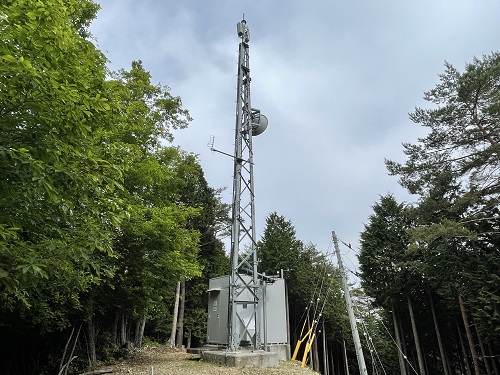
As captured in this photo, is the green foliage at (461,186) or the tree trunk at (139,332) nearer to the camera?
the green foliage at (461,186)

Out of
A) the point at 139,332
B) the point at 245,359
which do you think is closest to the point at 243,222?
the point at 245,359

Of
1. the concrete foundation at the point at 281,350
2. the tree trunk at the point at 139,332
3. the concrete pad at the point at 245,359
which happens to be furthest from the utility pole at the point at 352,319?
the tree trunk at the point at 139,332

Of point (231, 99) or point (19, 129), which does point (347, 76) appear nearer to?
point (231, 99)

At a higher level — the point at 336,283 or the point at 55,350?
the point at 336,283

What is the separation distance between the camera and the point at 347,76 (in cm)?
977

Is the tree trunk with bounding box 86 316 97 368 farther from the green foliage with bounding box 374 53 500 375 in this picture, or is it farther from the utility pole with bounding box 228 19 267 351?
the green foliage with bounding box 374 53 500 375

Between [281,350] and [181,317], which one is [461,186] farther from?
[181,317]

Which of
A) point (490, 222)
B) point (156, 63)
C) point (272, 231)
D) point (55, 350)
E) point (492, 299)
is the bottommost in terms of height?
point (55, 350)

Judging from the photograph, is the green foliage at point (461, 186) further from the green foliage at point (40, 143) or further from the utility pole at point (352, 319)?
the green foliage at point (40, 143)

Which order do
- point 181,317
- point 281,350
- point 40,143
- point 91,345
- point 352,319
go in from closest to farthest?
point 40,143
point 352,319
point 91,345
point 281,350
point 181,317

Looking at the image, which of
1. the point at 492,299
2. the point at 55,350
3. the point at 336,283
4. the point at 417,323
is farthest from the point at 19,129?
the point at 336,283

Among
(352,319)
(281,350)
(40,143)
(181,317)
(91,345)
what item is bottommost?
(281,350)

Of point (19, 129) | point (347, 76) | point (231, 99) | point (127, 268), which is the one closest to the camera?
point (19, 129)

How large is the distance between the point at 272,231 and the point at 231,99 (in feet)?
44.2
